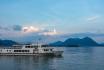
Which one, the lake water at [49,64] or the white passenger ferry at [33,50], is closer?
the lake water at [49,64]

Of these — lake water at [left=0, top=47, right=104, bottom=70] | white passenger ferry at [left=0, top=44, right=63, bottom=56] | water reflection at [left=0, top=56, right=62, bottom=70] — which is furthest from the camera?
white passenger ferry at [left=0, top=44, right=63, bottom=56]

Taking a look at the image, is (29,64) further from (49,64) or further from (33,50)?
(33,50)

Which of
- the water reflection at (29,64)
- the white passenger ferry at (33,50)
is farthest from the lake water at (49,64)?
the white passenger ferry at (33,50)

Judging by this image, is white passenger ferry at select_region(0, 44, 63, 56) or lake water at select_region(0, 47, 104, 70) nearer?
lake water at select_region(0, 47, 104, 70)

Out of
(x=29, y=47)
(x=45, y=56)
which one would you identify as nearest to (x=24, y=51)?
(x=29, y=47)

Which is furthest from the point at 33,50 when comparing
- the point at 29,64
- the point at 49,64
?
the point at 49,64

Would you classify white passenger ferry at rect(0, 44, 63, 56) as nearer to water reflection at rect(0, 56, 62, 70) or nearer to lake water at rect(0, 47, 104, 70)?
lake water at rect(0, 47, 104, 70)

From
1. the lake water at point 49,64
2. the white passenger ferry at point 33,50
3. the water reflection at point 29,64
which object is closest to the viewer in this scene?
the water reflection at point 29,64

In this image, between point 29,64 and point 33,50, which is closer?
point 29,64

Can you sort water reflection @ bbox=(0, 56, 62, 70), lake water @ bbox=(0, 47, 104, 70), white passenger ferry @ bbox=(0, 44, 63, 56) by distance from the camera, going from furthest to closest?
white passenger ferry @ bbox=(0, 44, 63, 56)
lake water @ bbox=(0, 47, 104, 70)
water reflection @ bbox=(0, 56, 62, 70)

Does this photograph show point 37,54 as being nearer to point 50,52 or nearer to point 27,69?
point 50,52

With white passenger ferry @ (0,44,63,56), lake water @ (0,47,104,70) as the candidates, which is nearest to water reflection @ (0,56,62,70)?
lake water @ (0,47,104,70)

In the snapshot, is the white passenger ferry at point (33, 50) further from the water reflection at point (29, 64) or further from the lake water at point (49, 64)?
the water reflection at point (29, 64)

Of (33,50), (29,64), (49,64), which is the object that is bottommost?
(49,64)
